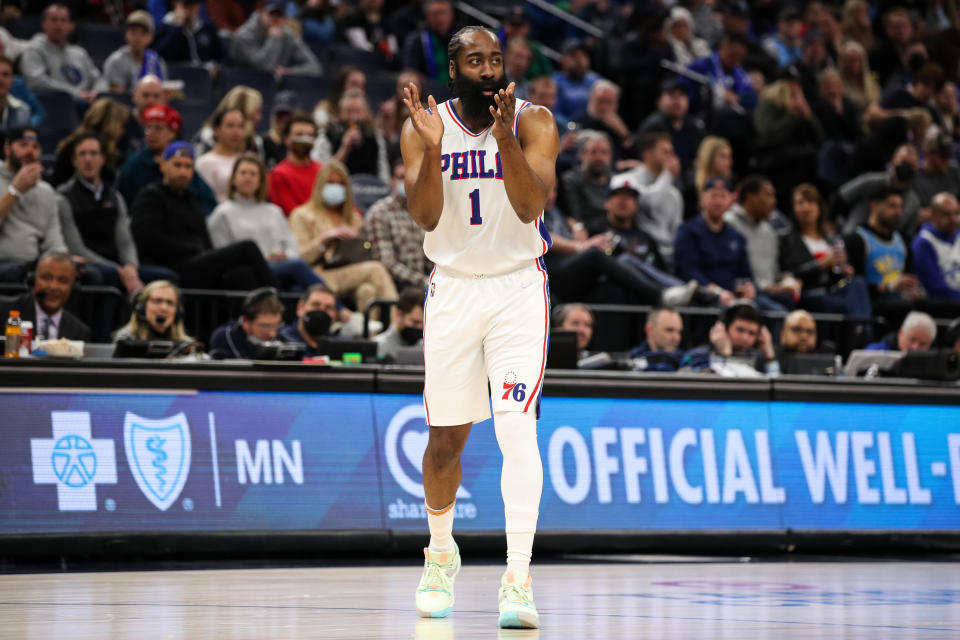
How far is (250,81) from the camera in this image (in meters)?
15.1

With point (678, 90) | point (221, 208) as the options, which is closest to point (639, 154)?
point (678, 90)

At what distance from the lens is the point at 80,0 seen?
15.6 metres

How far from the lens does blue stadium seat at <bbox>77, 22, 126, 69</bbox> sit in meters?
14.9

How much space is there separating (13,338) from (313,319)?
86.6 inches

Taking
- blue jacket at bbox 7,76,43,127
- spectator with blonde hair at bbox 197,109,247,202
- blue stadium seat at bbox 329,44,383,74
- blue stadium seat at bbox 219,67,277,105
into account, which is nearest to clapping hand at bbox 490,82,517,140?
spectator with blonde hair at bbox 197,109,247,202

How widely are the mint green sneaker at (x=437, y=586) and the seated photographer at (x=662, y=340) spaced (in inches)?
190

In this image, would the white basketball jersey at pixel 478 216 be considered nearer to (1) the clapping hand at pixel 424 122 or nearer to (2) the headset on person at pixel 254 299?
(1) the clapping hand at pixel 424 122

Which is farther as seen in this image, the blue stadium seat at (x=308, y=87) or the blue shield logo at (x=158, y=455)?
the blue stadium seat at (x=308, y=87)

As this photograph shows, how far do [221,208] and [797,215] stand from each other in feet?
19.9

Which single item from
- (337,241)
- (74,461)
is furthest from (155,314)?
(337,241)

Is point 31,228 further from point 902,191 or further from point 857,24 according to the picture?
point 857,24

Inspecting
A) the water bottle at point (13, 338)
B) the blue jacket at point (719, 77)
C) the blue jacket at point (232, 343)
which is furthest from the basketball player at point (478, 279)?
the blue jacket at point (719, 77)

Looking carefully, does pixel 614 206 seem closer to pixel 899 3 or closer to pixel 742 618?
pixel 742 618

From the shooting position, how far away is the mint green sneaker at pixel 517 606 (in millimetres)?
5242
